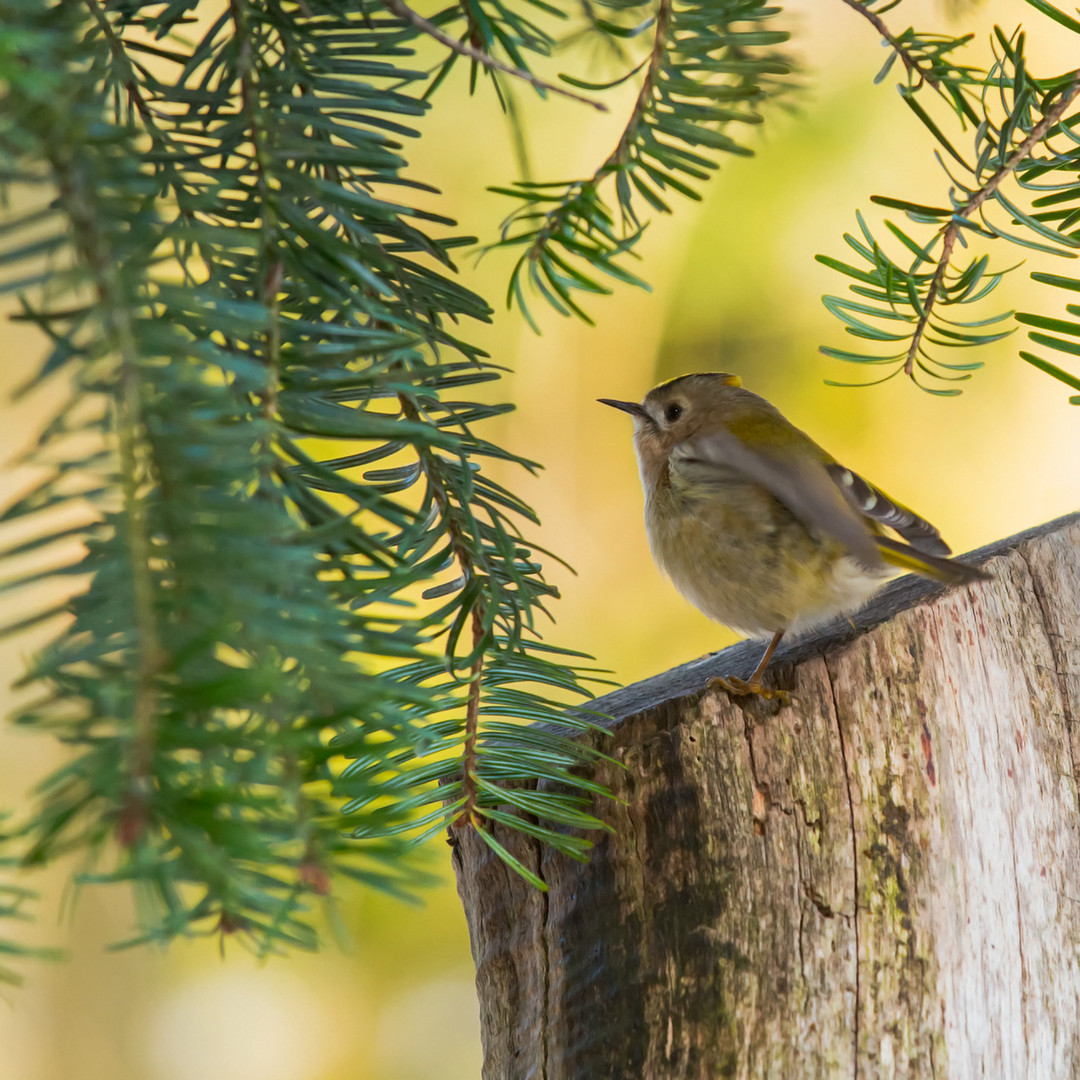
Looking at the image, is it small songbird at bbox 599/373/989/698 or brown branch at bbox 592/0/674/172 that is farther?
small songbird at bbox 599/373/989/698

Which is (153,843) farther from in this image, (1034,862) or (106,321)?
(1034,862)

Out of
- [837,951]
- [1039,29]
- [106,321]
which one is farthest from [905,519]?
[106,321]

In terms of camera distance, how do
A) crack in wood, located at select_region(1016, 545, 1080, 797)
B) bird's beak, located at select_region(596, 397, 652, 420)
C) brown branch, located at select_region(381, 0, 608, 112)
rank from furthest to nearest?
bird's beak, located at select_region(596, 397, 652, 420) < crack in wood, located at select_region(1016, 545, 1080, 797) < brown branch, located at select_region(381, 0, 608, 112)

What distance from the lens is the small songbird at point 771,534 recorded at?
85 cm

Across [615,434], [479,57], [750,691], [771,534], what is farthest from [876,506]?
[479,57]

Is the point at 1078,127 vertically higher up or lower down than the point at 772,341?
lower down

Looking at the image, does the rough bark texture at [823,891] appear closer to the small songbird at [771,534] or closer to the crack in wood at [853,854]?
the crack in wood at [853,854]

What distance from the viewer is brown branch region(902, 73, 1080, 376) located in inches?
20.3

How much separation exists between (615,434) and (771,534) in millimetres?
564

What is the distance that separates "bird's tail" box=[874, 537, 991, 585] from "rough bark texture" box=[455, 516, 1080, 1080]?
26 millimetres

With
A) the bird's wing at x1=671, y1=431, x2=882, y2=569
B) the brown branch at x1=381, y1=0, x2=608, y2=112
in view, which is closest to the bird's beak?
the bird's wing at x1=671, y1=431, x2=882, y2=569

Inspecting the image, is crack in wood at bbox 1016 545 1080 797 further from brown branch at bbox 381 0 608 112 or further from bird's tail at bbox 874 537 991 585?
brown branch at bbox 381 0 608 112

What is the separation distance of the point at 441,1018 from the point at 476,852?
76 centimetres

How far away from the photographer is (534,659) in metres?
0.54
